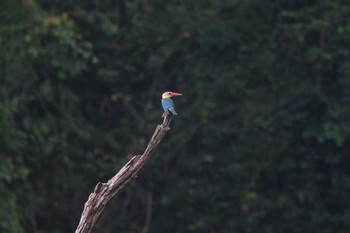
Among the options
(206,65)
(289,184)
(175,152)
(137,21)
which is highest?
(137,21)

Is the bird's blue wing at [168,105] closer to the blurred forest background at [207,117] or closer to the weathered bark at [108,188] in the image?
the weathered bark at [108,188]

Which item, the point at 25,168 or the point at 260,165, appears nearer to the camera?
the point at 25,168

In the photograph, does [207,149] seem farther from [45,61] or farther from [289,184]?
[45,61]

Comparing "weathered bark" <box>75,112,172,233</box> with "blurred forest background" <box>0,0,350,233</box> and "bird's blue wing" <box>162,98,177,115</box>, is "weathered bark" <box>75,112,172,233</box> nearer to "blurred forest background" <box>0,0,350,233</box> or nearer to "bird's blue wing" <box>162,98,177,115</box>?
"bird's blue wing" <box>162,98,177,115</box>

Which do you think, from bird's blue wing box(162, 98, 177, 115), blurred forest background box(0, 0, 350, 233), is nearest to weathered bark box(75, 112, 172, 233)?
bird's blue wing box(162, 98, 177, 115)

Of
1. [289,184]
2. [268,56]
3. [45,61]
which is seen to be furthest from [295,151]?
[45,61]

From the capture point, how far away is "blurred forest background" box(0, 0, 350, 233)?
7.93 m

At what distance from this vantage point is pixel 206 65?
8227mm

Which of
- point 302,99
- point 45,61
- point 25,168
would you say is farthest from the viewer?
point 302,99

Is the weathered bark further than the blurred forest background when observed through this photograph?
No

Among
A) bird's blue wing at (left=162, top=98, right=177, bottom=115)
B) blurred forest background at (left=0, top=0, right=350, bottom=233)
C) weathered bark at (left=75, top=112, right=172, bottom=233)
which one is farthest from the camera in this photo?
blurred forest background at (left=0, top=0, right=350, bottom=233)

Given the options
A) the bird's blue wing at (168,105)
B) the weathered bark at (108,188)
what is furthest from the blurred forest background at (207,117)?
the weathered bark at (108,188)

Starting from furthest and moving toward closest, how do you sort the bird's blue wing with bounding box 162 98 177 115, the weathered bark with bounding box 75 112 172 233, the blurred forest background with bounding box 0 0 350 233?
the blurred forest background with bounding box 0 0 350 233 < the bird's blue wing with bounding box 162 98 177 115 < the weathered bark with bounding box 75 112 172 233

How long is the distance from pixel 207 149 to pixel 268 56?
0.91 m
